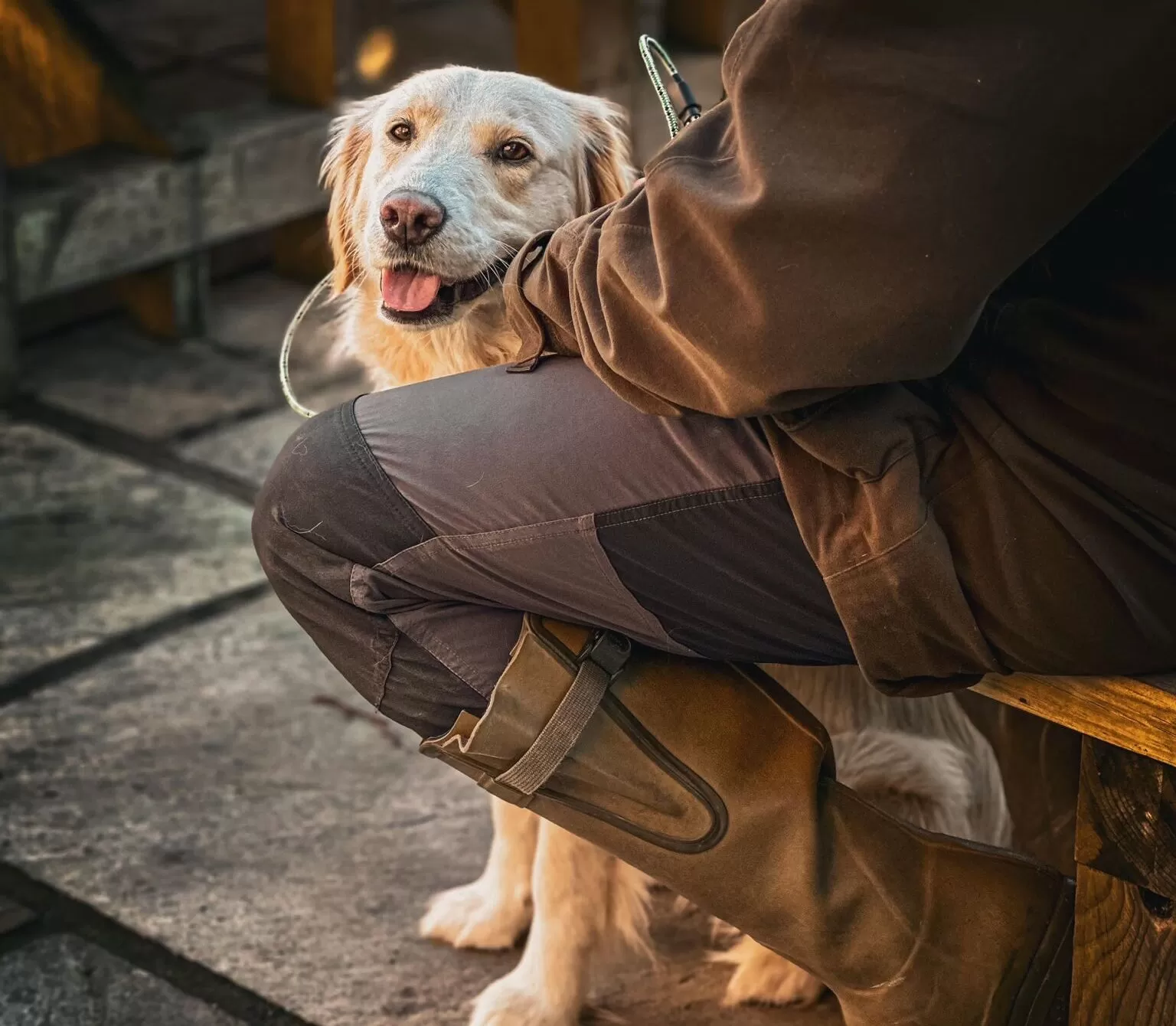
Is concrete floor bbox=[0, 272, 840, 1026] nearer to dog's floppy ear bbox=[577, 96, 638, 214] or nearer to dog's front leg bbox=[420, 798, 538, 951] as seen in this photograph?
dog's front leg bbox=[420, 798, 538, 951]

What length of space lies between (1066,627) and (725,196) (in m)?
0.53

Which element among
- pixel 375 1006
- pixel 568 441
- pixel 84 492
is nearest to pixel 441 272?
pixel 568 441

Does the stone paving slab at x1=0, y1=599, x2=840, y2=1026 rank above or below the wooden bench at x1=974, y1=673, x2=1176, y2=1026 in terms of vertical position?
below

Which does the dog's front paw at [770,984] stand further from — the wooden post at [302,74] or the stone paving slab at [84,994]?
the wooden post at [302,74]

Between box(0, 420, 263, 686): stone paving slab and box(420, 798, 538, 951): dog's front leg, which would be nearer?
box(420, 798, 538, 951): dog's front leg

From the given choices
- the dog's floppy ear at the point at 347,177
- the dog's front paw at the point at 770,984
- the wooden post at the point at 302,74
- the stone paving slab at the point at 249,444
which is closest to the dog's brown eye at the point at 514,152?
the dog's floppy ear at the point at 347,177

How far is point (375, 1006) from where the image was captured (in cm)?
219

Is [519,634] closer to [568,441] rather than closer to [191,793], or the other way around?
[568,441]

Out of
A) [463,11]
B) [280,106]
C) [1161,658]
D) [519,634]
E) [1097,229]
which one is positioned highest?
[1097,229]

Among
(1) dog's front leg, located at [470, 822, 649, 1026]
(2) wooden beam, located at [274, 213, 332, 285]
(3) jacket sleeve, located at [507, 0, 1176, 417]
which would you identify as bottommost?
(2) wooden beam, located at [274, 213, 332, 285]

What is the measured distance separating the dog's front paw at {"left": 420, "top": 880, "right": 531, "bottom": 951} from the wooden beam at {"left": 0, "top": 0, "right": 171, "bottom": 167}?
2742mm

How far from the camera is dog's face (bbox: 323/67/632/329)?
7.36 feet

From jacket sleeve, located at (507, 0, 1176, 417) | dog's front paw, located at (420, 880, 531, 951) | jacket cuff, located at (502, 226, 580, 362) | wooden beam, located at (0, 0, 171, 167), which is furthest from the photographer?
wooden beam, located at (0, 0, 171, 167)

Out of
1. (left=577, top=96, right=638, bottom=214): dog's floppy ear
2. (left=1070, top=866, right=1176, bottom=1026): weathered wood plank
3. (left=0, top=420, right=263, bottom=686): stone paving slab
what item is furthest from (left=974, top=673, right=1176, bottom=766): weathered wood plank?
(left=0, top=420, right=263, bottom=686): stone paving slab
